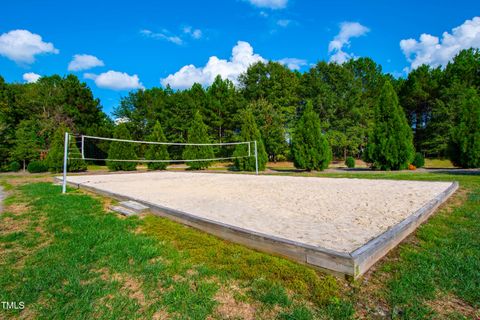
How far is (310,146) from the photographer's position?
46.2 ft

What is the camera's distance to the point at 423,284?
184 cm

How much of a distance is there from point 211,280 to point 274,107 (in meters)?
27.3

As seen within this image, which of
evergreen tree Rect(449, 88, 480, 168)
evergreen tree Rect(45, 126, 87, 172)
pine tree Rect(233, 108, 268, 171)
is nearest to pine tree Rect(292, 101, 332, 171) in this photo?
pine tree Rect(233, 108, 268, 171)

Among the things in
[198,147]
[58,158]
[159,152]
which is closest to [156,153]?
[159,152]

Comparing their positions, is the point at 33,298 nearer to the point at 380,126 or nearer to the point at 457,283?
the point at 457,283

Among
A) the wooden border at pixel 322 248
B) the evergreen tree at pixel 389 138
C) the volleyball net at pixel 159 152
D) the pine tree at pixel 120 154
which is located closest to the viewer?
the wooden border at pixel 322 248

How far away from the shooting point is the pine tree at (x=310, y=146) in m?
14.0

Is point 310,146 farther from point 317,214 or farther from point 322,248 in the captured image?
point 322,248

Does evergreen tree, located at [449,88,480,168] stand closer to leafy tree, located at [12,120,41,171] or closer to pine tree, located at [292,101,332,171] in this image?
pine tree, located at [292,101,332,171]

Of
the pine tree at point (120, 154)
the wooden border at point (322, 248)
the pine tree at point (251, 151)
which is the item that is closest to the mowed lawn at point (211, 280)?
the wooden border at point (322, 248)

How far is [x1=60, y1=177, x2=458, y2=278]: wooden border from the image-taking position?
2.02 metres

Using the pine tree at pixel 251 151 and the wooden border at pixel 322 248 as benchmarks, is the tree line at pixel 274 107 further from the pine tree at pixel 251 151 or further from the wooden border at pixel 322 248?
the wooden border at pixel 322 248

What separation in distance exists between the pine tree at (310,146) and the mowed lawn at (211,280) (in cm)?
1091

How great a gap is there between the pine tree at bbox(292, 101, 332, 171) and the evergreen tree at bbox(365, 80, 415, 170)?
240 centimetres
